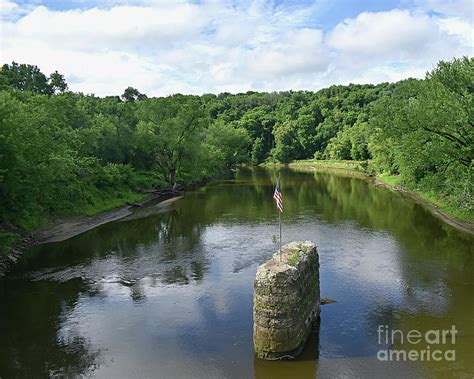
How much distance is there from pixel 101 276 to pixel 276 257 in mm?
15447

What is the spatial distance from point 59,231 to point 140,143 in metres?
32.4

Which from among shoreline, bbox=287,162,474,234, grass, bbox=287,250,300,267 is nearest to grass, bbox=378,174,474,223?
shoreline, bbox=287,162,474,234

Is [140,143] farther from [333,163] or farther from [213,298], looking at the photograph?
[333,163]

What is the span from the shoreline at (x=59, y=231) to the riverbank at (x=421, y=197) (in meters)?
37.7

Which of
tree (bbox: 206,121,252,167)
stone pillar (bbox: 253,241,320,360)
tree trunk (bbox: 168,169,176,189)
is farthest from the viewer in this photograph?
tree (bbox: 206,121,252,167)

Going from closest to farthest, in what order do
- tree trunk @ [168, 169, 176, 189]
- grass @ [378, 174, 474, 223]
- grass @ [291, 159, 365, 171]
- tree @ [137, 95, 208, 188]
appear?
grass @ [378, 174, 474, 223]
tree @ [137, 95, 208, 188]
tree trunk @ [168, 169, 176, 189]
grass @ [291, 159, 365, 171]

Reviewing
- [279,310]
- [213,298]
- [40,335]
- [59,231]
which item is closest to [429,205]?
[213,298]

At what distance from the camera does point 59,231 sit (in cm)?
4369

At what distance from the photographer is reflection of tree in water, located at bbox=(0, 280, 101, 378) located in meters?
18.9

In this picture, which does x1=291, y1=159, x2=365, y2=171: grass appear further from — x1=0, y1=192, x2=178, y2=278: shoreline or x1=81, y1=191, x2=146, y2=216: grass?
x1=0, y1=192, x2=178, y2=278: shoreline

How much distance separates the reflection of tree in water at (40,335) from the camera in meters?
18.9

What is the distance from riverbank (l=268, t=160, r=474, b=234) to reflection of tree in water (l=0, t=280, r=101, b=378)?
34.8 m

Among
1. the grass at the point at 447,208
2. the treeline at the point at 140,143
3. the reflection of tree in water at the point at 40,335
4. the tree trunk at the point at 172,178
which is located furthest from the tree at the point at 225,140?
the reflection of tree in water at the point at 40,335

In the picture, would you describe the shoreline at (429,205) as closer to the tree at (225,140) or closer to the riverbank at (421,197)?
the riverbank at (421,197)
